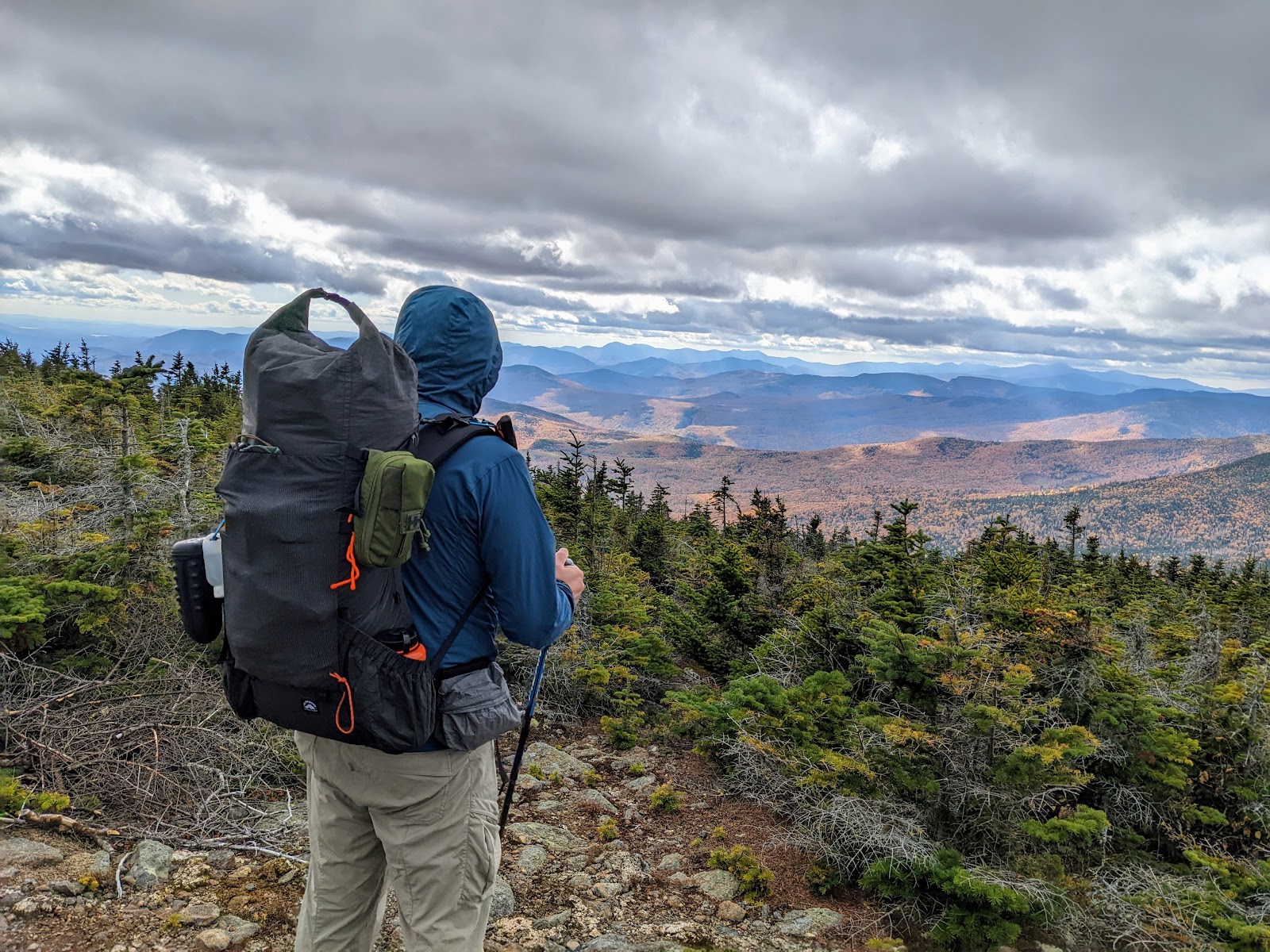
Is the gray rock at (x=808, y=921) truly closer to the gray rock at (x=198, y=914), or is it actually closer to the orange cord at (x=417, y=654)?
the gray rock at (x=198, y=914)

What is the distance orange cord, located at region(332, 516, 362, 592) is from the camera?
7.16 ft

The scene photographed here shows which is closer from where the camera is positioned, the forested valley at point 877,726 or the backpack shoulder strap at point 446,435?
the backpack shoulder strap at point 446,435

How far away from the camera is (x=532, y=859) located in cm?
501

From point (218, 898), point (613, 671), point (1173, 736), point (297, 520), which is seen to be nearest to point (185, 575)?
point (297, 520)

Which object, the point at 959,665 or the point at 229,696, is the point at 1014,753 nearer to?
the point at 959,665

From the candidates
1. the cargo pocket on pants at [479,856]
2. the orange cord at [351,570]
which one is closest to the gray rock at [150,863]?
the cargo pocket on pants at [479,856]

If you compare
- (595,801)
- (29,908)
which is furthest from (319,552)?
(595,801)

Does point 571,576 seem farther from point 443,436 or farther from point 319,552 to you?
point 319,552

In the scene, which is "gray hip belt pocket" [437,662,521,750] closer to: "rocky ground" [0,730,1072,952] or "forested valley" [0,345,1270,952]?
"rocky ground" [0,730,1072,952]

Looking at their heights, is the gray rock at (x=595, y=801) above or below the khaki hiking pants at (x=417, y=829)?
below

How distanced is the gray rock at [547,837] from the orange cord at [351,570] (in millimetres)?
3870

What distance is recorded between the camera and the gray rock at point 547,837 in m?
5.25

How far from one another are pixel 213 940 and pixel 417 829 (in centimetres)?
216

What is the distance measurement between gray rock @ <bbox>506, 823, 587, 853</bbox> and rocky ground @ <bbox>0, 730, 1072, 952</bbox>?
12 millimetres
